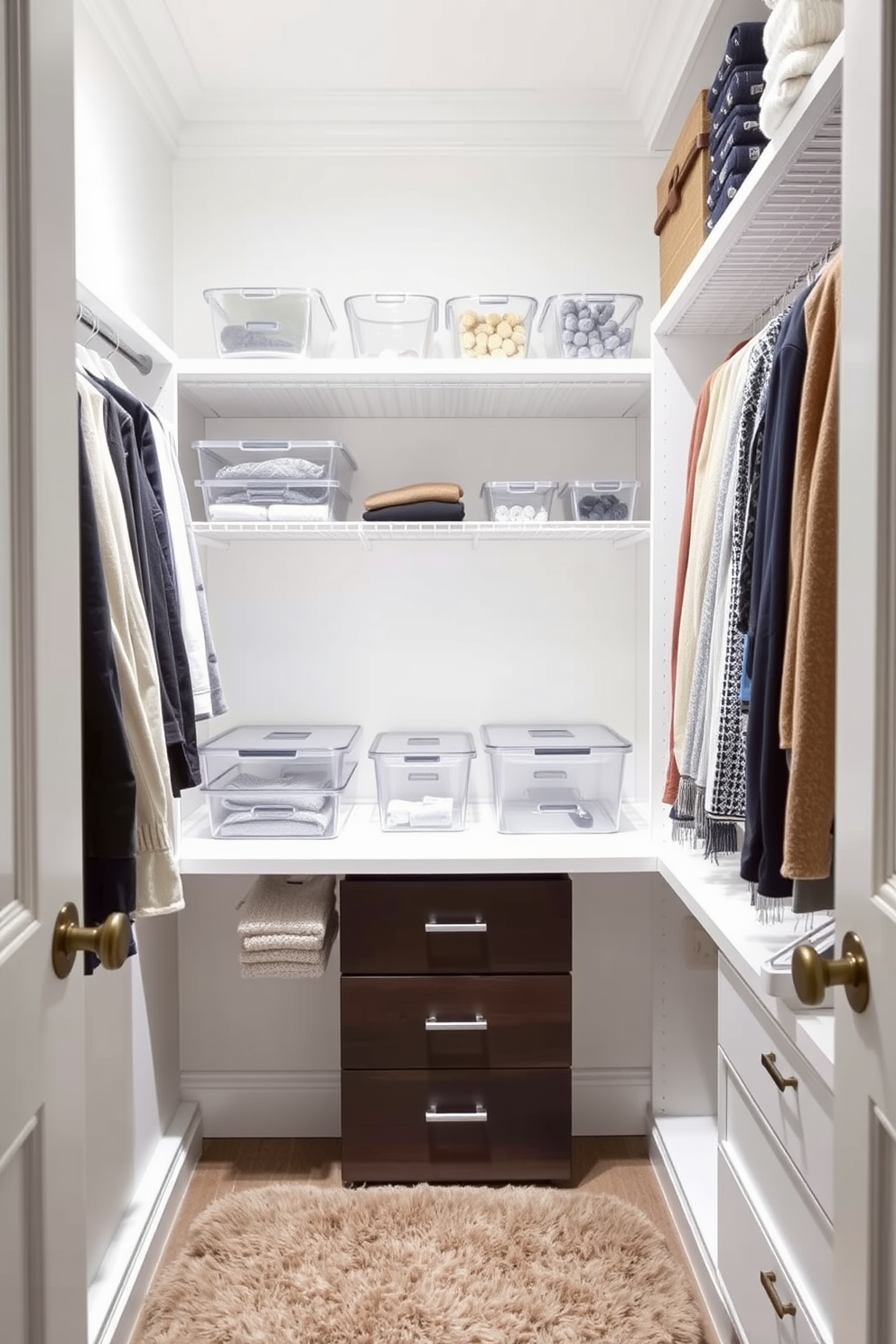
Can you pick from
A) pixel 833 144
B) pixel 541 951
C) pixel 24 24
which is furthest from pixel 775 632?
pixel 541 951

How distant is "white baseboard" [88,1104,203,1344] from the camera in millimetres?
1697

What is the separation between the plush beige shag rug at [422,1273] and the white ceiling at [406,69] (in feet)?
8.05

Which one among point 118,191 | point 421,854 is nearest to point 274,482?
point 118,191

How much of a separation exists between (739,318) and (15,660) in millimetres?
1707

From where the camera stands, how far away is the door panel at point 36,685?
2.66 ft

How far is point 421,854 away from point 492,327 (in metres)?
1.20

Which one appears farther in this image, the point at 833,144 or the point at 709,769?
the point at 709,769

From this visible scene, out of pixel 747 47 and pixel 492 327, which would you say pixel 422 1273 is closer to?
pixel 492 327

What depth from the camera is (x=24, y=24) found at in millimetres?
835

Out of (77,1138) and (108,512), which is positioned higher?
(108,512)

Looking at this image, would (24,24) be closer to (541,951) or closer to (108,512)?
(108,512)

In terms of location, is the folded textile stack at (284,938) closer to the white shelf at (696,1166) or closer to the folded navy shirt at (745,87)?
the white shelf at (696,1166)

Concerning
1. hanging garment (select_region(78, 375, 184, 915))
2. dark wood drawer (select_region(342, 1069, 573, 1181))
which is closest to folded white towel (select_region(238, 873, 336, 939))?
dark wood drawer (select_region(342, 1069, 573, 1181))

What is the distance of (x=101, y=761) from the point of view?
1283mm
